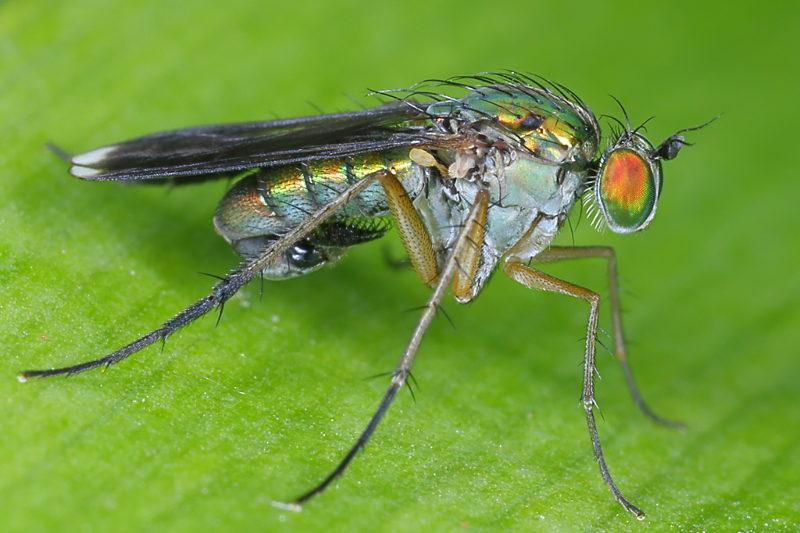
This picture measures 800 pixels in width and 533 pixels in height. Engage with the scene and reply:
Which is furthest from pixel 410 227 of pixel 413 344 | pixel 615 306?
pixel 615 306

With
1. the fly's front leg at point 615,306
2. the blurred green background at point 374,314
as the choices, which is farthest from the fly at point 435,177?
the blurred green background at point 374,314

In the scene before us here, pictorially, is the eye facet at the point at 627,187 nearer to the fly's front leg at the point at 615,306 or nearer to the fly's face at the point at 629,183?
the fly's face at the point at 629,183

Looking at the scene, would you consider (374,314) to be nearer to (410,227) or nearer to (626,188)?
(410,227)

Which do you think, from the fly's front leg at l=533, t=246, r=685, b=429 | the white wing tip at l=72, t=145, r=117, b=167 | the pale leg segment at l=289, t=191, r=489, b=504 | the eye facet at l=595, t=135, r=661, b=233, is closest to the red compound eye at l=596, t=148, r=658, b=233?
the eye facet at l=595, t=135, r=661, b=233

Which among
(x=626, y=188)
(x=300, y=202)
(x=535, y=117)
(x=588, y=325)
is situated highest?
(x=535, y=117)

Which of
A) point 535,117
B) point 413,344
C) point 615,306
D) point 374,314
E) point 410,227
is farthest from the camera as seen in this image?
point 615,306

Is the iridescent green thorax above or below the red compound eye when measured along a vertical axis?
above

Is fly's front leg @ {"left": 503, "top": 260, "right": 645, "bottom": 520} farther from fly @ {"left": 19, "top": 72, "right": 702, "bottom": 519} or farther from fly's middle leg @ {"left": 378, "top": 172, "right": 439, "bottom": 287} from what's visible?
fly's middle leg @ {"left": 378, "top": 172, "right": 439, "bottom": 287}
